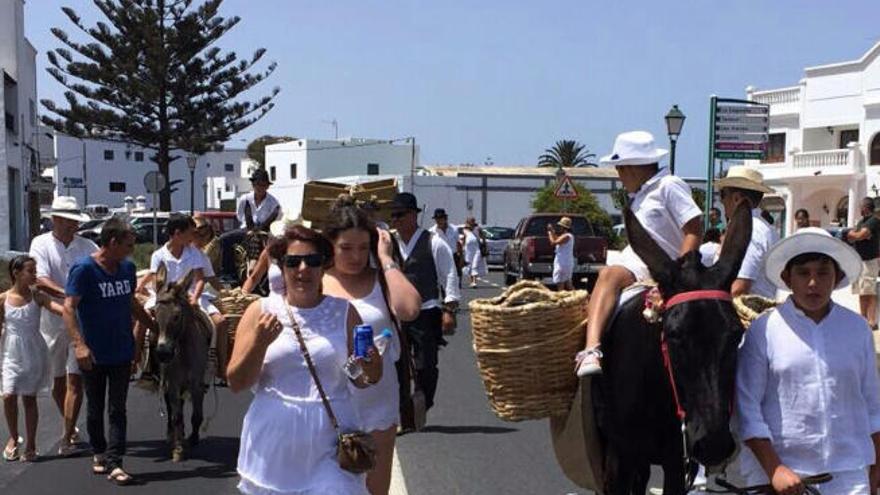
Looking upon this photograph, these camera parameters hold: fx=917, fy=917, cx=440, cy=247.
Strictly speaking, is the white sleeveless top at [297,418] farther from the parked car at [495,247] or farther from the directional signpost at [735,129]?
the parked car at [495,247]

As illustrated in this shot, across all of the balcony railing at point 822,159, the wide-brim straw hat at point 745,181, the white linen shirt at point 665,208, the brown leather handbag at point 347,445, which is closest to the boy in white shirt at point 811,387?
the white linen shirt at point 665,208

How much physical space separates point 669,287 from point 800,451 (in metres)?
0.81

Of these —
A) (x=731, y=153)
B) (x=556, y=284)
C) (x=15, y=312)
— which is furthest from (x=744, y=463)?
(x=731, y=153)

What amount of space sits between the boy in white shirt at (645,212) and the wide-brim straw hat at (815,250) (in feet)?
2.59

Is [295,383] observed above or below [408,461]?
above

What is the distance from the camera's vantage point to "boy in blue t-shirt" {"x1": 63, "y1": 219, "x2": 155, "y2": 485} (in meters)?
7.35

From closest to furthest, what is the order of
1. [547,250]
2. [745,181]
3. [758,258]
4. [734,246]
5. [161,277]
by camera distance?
1. [734,246]
2. [745,181]
3. [758,258]
4. [161,277]
5. [547,250]

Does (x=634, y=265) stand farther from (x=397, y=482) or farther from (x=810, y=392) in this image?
(x=397, y=482)

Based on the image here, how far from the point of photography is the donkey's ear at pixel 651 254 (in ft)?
12.6

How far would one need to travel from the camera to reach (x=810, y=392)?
351 centimetres

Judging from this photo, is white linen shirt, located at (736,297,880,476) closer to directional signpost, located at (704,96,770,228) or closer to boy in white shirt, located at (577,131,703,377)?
boy in white shirt, located at (577,131,703,377)

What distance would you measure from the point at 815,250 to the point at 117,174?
8804 cm

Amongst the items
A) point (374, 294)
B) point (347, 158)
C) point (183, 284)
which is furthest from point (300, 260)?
point (347, 158)

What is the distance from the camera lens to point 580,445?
4664 mm
